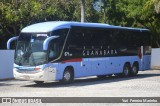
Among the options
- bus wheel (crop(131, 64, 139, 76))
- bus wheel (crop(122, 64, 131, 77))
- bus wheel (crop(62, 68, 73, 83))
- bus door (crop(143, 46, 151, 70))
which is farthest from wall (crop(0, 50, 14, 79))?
bus door (crop(143, 46, 151, 70))

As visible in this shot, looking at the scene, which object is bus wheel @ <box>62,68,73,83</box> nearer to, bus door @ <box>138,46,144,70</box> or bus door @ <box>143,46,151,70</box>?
bus door @ <box>138,46,144,70</box>

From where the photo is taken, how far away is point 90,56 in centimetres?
2628

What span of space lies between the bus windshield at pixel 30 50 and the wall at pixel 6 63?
4996 mm

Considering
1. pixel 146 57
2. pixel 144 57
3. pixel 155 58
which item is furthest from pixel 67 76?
pixel 155 58

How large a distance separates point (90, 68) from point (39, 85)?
3638mm

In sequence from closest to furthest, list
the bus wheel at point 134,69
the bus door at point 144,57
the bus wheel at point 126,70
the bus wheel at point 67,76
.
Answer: the bus wheel at point 67,76, the bus wheel at point 126,70, the bus wheel at point 134,69, the bus door at point 144,57

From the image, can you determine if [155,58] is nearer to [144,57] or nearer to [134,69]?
[144,57]

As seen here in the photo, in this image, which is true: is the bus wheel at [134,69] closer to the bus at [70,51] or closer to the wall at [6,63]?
the bus at [70,51]

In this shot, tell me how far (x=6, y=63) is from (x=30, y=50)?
20.2ft

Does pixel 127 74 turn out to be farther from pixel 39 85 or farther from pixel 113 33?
pixel 39 85

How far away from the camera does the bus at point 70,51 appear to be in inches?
902

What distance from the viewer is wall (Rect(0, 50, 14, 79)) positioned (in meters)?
28.5

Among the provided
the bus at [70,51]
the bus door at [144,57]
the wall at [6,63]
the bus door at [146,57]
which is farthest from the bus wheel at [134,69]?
the wall at [6,63]

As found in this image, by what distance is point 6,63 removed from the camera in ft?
94.7
